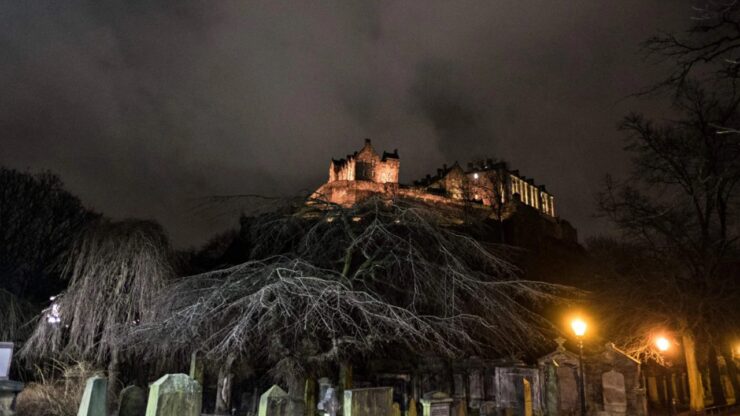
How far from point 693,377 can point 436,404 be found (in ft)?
35.6

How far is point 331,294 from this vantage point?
11977 millimetres

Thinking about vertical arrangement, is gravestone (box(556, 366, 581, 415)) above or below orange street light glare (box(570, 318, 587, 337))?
below

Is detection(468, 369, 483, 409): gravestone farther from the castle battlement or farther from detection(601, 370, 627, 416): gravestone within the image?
the castle battlement

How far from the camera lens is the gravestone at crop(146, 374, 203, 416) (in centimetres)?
603

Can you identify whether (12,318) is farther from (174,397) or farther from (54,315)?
(174,397)

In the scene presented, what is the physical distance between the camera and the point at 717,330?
16469 mm

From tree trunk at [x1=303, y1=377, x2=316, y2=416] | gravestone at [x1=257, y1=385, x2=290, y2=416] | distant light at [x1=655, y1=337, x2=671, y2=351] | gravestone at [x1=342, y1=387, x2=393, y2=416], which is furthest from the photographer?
distant light at [x1=655, y1=337, x2=671, y2=351]

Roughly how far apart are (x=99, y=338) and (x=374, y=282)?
877 centimetres

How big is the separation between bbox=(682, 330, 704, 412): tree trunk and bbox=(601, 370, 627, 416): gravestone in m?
3.24

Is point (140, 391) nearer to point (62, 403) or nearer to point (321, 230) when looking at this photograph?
point (62, 403)

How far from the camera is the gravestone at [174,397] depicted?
6.03 metres

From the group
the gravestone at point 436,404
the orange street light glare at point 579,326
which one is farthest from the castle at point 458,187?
the gravestone at point 436,404

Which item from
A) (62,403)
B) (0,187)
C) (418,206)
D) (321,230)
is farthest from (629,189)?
(0,187)

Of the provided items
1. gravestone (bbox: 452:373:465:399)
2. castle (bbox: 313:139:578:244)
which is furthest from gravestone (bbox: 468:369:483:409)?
castle (bbox: 313:139:578:244)
